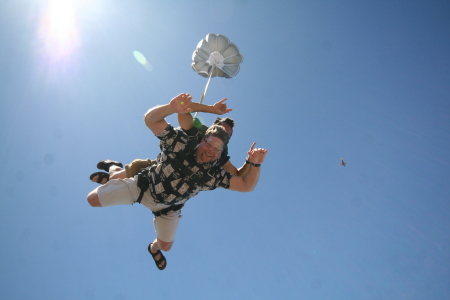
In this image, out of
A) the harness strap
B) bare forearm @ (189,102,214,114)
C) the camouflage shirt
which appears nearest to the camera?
bare forearm @ (189,102,214,114)

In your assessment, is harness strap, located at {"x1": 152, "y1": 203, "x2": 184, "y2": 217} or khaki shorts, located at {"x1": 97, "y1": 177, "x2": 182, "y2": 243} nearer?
khaki shorts, located at {"x1": 97, "y1": 177, "x2": 182, "y2": 243}

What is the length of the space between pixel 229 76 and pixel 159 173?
10.0ft

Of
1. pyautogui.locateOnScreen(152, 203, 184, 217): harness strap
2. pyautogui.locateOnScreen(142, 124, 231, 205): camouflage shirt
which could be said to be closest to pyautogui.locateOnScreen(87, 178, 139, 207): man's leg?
pyautogui.locateOnScreen(142, 124, 231, 205): camouflage shirt

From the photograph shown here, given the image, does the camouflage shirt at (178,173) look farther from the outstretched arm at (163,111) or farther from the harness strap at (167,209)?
the harness strap at (167,209)

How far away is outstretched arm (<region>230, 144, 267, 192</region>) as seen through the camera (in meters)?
4.21

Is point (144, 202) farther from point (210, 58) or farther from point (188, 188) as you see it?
point (210, 58)

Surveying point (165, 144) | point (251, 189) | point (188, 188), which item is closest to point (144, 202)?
point (188, 188)

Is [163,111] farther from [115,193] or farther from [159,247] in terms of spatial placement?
[159,247]

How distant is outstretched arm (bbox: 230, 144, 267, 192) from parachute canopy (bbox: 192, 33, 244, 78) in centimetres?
245

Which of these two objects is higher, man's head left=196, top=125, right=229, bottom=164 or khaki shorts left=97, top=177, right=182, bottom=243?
man's head left=196, top=125, right=229, bottom=164

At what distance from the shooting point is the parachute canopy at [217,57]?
5844mm

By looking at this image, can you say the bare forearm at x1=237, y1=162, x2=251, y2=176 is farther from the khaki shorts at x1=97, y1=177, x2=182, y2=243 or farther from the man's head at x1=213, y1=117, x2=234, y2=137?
the khaki shorts at x1=97, y1=177, x2=182, y2=243

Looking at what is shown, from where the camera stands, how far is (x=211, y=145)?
401 cm

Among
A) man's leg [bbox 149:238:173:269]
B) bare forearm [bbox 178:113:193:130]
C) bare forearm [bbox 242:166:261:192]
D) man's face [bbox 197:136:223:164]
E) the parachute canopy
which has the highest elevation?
the parachute canopy
